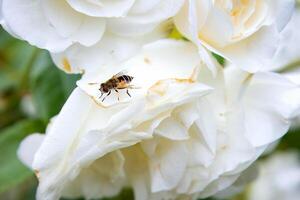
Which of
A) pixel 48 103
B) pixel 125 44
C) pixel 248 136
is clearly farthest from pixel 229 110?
pixel 48 103

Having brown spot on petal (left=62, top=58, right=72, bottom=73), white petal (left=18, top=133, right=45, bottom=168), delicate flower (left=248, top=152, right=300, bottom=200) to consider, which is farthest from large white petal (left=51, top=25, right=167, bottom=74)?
delicate flower (left=248, top=152, right=300, bottom=200)

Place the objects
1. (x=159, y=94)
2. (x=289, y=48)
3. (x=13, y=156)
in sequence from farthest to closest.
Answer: (x=289, y=48), (x=13, y=156), (x=159, y=94)

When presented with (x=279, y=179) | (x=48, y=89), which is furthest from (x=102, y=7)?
(x=279, y=179)

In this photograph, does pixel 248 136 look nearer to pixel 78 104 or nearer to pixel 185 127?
pixel 185 127

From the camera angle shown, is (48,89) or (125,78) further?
(48,89)

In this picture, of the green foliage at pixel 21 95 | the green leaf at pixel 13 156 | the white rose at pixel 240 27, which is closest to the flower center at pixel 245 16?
the white rose at pixel 240 27

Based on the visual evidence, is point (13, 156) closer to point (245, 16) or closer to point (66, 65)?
point (66, 65)

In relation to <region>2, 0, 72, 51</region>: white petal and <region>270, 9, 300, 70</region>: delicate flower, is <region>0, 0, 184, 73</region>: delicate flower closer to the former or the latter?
<region>2, 0, 72, 51</region>: white petal
